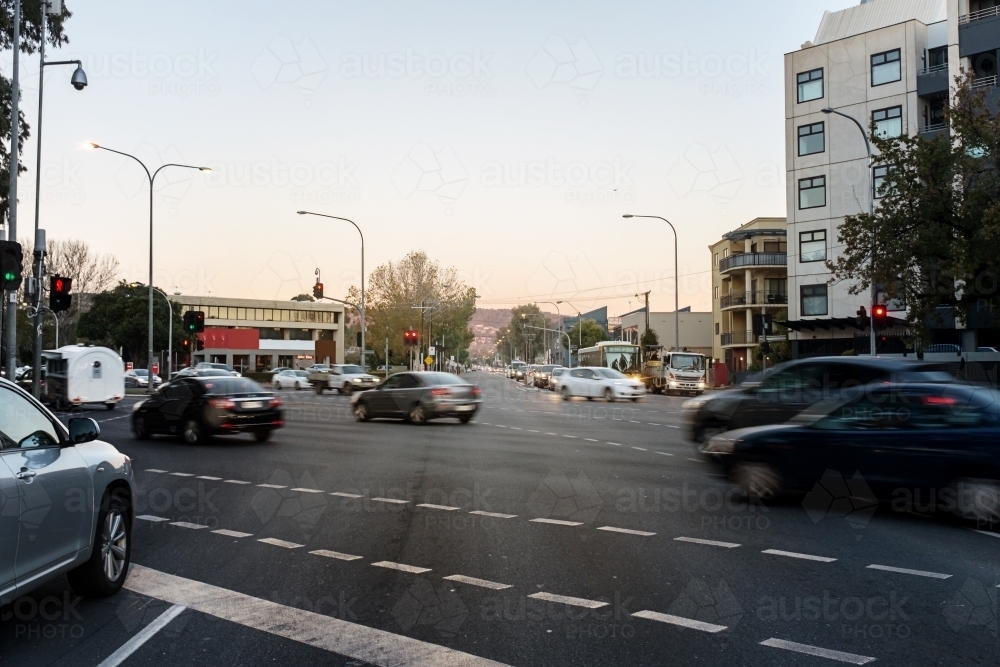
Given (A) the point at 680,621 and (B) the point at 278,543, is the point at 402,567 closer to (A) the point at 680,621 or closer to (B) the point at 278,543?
(B) the point at 278,543

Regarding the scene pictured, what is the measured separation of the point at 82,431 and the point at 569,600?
11.2 ft

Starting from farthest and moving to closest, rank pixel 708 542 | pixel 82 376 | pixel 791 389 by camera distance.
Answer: pixel 82 376 < pixel 791 389 < pixel 708 542

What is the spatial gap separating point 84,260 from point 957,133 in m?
61.4

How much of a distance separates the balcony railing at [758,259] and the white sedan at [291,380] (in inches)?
1307

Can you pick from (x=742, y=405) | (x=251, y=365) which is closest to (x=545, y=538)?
(x=742, y=405)

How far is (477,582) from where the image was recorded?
636 centimetres

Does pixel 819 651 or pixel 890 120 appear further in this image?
pixel 890 120

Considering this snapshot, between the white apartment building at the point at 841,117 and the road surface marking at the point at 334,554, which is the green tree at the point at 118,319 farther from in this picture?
the road surface marking at the point at 334,554

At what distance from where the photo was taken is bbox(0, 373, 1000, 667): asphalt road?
16.0 feet

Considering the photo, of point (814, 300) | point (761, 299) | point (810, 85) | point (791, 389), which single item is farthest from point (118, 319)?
point (791, 389)

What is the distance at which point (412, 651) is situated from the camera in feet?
15.7

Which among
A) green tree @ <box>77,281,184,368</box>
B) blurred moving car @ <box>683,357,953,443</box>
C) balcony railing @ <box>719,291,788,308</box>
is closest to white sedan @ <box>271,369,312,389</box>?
green tree @ <box>77,281,184,368</box>

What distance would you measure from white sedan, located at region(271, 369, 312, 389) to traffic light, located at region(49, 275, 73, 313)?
111 ft

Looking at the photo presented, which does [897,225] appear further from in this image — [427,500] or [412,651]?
[412,651]
